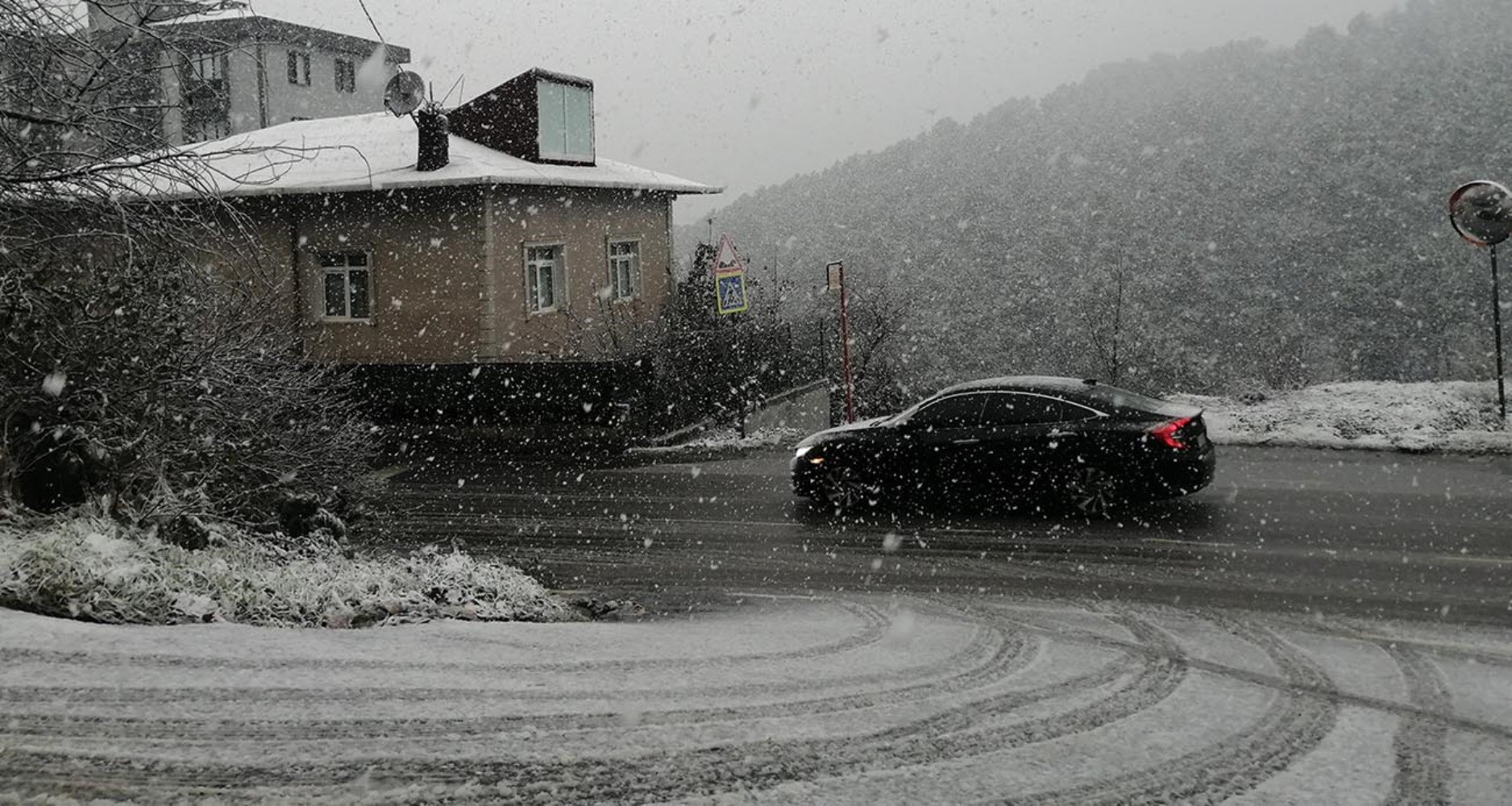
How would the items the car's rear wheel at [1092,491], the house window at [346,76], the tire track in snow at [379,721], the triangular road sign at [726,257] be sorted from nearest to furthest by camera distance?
the tire track in snow at [379,721], the car's rear wheel at [1092,491], the triangular road sign at [726,257], the house window at [346,76]

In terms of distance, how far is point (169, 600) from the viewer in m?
6.56

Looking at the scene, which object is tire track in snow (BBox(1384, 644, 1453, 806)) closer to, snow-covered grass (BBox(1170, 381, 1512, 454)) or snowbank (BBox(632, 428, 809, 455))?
snow-covered grass (BBox(1170, 381, 1512, 454))

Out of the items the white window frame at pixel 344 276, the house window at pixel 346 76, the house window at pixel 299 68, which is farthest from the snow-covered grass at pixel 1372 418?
the house window at pixel 346 76

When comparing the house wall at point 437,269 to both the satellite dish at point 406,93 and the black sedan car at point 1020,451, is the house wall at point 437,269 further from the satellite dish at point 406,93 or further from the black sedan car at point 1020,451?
the black sedan car at point 1020,451

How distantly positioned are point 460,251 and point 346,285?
3.03 metres

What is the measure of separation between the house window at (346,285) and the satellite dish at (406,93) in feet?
10.4

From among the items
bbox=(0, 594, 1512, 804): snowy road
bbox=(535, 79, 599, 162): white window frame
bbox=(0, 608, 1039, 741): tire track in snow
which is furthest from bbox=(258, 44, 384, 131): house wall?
bbox=(0, 608, 1039, 741): tire track in snow

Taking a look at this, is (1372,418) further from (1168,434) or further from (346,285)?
(346,285)

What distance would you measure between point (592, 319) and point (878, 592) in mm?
17867

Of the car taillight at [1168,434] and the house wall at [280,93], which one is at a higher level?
Result: the house wall at [280,93]

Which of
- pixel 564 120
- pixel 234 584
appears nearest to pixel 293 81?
pixel 564 120

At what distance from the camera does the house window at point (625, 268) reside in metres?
27.5

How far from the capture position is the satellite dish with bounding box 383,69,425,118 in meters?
23.9

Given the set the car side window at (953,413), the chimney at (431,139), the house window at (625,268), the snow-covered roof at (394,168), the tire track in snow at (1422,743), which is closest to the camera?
the tire track in snow at (1422,743)
